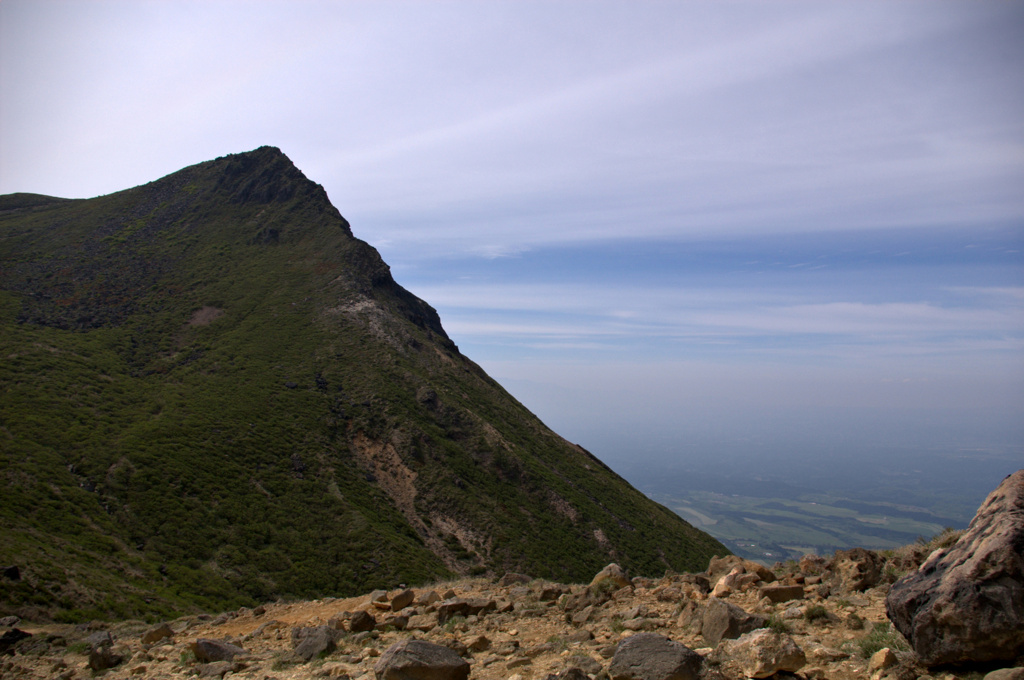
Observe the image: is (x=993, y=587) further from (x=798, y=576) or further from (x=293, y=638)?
(x=293, y=638)

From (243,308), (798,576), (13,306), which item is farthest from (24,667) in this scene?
(13,306)

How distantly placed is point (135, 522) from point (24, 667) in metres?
22.6

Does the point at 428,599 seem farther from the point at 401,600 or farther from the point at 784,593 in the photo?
the point at 784,593

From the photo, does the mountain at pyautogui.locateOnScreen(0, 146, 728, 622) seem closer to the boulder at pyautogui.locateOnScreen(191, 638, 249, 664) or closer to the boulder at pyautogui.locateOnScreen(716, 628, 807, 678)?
the boulder at pyautogui.locateOnScreen(191, 638, 249, 664)

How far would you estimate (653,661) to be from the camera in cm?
715

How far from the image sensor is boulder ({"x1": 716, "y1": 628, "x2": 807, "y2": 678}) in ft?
22.7

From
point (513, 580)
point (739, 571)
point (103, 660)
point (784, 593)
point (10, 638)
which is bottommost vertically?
point (10, 638)

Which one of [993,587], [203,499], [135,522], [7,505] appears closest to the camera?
[993,587]

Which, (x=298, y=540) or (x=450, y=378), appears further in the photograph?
(x=450, y=378)

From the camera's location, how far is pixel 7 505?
91.1ft

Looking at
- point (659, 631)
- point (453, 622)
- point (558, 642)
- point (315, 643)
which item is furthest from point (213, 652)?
point (659, 631)

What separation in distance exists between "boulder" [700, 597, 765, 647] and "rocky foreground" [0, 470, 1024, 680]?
0.02 meters

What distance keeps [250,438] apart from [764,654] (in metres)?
45.6

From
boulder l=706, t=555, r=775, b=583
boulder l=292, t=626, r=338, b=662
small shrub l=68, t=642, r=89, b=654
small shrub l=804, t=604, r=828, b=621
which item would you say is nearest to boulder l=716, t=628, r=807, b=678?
small shrub l=804, t=604, r=828, b=621
